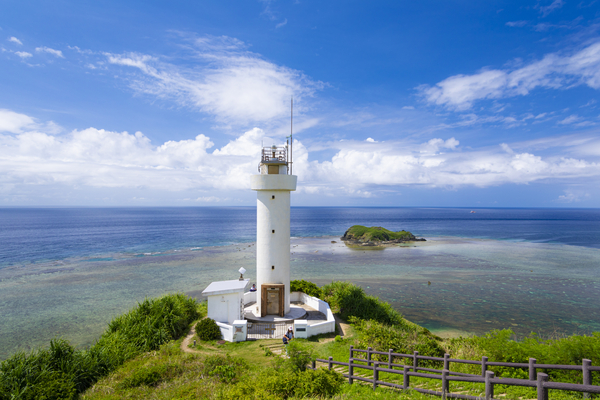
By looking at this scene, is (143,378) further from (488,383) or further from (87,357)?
(488,383)

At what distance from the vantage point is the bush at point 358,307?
748 inches

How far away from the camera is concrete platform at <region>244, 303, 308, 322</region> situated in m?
16.8

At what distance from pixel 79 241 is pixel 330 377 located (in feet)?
253

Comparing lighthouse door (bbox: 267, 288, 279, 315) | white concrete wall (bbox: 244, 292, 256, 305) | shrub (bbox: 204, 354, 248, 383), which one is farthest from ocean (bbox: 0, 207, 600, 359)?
shrub (bbox: 204, 354, 248, 383)

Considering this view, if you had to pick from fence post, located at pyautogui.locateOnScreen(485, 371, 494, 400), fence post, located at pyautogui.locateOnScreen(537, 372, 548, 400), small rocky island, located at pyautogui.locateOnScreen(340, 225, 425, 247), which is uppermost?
fence post, located at pyautogui.locateOnScreen(537, 372, 548, 400)

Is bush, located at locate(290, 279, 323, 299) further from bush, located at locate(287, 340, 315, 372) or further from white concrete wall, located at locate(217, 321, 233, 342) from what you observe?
bush, located at locate(287, 340, 315, 372)

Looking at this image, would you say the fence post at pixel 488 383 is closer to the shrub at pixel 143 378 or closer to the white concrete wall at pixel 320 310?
the shrub at pixel 143 378

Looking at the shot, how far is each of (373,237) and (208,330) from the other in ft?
191

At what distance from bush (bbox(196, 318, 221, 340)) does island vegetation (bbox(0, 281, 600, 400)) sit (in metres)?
0.11

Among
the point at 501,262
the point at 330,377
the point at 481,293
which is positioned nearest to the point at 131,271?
the point at 330,377

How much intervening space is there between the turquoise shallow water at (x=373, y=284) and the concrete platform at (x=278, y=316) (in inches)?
417

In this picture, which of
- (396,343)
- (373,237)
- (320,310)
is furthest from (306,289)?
(373,237)

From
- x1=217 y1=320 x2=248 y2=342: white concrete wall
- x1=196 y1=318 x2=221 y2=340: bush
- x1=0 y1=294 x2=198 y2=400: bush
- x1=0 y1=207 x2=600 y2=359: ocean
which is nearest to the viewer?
x1=0 y1=294 x2=198 y2=400: bush

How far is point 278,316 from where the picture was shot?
1731 cm
